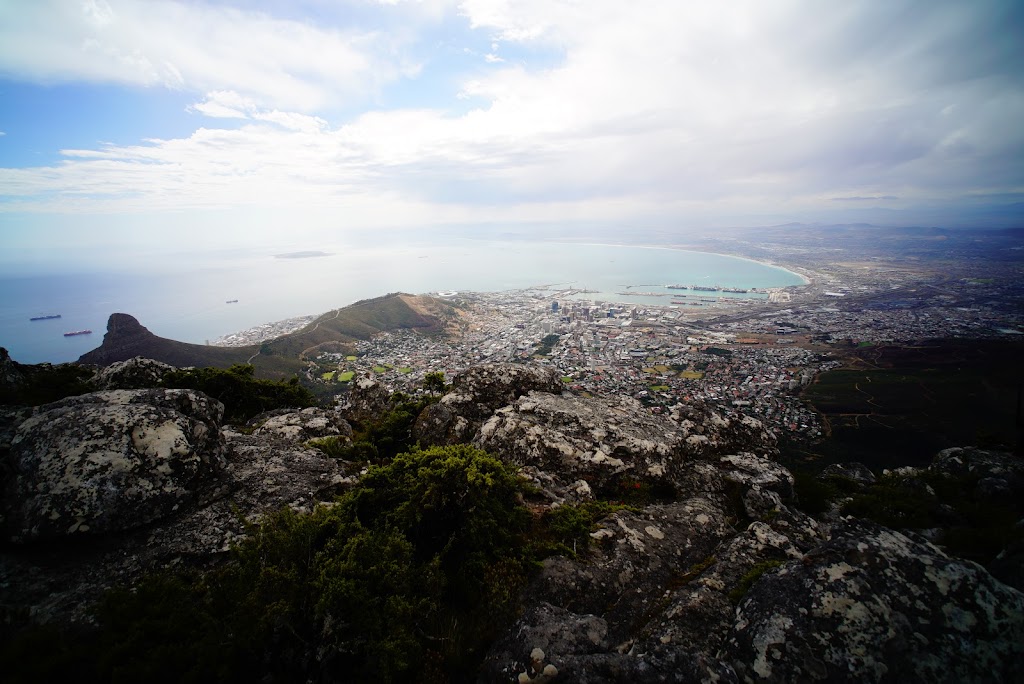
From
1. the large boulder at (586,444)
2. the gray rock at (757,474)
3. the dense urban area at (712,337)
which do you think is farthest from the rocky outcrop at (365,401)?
the gray rock at (757,474)

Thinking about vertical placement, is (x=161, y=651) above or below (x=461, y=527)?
above

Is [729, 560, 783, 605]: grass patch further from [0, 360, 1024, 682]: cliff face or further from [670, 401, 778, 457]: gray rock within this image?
[670, 401, 778, 457]: gray rock

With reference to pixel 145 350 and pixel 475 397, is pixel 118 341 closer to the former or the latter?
pixel 145 350

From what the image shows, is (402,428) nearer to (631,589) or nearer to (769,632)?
(631,589)

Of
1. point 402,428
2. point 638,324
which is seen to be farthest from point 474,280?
point 402,428

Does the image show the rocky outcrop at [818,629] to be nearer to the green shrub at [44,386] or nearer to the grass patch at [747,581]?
the grass patch at [747,581]

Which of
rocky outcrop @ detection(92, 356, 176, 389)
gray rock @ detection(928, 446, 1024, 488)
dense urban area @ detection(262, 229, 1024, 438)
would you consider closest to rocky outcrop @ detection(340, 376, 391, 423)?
rocky outcrop @ detection(92, 356, 176, 389)

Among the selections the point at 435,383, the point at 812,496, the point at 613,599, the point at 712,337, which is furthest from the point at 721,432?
the point at 712,337
